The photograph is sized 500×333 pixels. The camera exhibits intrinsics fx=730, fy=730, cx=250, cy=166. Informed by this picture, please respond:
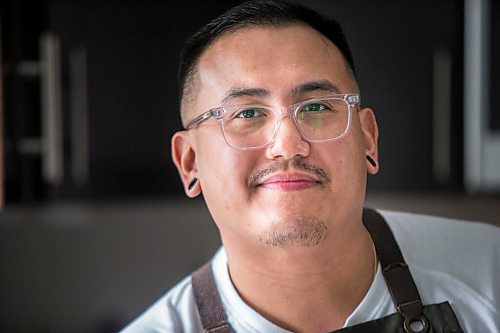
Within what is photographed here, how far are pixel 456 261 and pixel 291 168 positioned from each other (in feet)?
0.59

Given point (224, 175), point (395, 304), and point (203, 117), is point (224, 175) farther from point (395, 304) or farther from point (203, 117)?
point (395, 304)

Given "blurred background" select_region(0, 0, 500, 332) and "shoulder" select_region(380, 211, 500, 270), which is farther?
"blurred background" select_region(0, 0, 500, 332)

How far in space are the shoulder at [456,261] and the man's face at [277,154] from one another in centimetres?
8

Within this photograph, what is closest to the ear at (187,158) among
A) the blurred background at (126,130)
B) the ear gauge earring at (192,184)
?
the ear gauge earring at (192,184)

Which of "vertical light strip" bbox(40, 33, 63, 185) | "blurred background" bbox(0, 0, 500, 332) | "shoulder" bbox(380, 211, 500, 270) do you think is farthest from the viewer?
"vertical light strip" bbox(40, 33, 63, 185)

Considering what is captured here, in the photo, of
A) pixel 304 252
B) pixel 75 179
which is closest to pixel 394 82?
pixel 304 252

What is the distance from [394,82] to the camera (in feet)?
2.73

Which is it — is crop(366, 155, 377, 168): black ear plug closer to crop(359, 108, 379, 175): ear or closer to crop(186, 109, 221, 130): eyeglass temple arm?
crop(359, 108, 379, 175): ear

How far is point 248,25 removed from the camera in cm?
51

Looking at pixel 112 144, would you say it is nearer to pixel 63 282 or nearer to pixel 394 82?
pixel 63 282

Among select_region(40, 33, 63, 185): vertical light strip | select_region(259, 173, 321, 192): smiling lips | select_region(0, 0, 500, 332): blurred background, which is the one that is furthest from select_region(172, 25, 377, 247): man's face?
select_region(40, 33, 63, 185): vertical light strip

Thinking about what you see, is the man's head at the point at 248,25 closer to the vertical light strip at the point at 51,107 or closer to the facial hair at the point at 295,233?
the facial hair at the point at 295,233

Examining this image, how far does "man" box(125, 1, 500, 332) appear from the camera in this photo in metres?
0.49

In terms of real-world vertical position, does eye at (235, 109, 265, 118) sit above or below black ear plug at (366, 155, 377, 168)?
above
